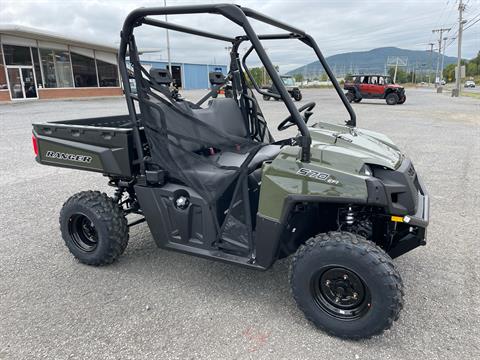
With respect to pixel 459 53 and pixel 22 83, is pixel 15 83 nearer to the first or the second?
pixel 22 83

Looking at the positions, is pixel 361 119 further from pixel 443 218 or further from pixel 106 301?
pixel 106 301

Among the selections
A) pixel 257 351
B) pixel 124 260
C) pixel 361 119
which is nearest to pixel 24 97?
pixel 361 119

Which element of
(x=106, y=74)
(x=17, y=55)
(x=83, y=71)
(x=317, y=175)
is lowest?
(x=317, y=175)

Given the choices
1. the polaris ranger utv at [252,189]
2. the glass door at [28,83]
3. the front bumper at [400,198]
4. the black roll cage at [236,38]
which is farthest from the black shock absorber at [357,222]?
the glass door at [28,83]

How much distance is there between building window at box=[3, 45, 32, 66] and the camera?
23.6 metres

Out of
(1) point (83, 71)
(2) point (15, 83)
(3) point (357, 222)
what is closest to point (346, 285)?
(3) point (357, 222)

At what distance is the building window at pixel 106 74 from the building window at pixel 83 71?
1.72 feet

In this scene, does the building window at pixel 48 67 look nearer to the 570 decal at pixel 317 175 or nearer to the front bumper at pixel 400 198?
the 570 decal at pixel 317 175

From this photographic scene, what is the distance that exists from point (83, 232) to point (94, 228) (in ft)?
0.51

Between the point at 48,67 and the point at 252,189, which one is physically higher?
the point at 48,67

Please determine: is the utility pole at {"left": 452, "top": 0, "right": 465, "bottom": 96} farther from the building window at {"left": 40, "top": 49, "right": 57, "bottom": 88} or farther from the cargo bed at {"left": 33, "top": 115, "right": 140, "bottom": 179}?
the cargo bed at {"left": 33, "top": 115, "right": 140, "bottom": 179}

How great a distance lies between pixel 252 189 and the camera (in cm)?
280

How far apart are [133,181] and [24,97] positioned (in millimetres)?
25772

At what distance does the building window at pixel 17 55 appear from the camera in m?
23.6
